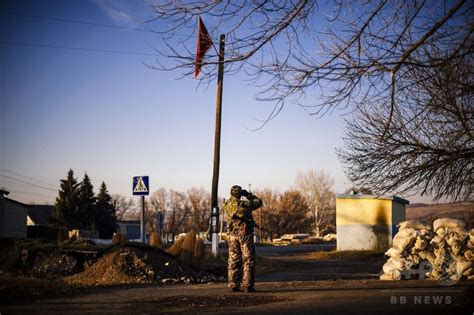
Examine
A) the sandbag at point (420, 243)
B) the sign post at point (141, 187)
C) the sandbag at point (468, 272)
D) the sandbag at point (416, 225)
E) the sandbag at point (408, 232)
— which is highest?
the sign post at point (141, 187)

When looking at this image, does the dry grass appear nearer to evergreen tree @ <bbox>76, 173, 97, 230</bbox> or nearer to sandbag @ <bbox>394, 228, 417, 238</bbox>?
sandbag @ <bbox>394, 228, 417, 238</bbox>

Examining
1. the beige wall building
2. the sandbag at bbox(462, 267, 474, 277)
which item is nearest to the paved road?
the beige wall building

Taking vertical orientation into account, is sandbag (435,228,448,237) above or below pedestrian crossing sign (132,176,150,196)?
below

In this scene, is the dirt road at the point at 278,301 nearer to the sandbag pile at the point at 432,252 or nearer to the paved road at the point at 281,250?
the sandbag pile at the point at 432,252

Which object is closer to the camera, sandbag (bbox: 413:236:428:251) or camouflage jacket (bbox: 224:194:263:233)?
camouflage jacket (bbox: 224:194:263:233)

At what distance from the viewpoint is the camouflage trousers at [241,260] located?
9281 millimetres

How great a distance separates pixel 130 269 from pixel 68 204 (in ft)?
158

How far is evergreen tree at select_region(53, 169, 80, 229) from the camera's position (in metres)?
57.3

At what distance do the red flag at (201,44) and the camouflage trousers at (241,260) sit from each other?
359 centimetres

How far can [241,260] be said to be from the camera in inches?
373

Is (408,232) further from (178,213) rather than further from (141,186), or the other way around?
(178,213)

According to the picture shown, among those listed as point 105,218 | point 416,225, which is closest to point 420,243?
point 416,225

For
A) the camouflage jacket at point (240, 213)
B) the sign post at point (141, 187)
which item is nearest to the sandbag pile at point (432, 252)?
the camouflage jacket at point (240, 213)

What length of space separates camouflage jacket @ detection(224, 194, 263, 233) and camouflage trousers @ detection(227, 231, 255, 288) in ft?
0.48
